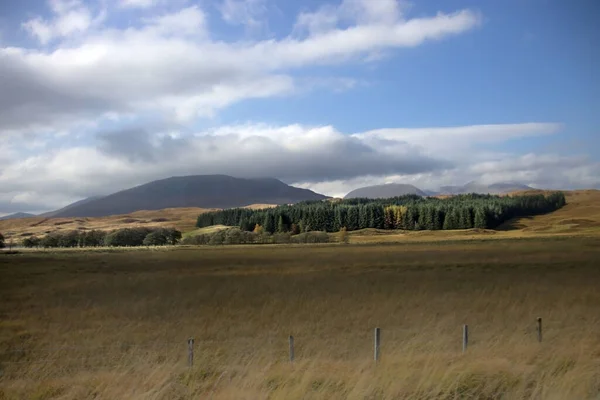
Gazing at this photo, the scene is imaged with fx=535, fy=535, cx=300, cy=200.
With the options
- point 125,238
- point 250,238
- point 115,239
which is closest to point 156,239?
point 125,238

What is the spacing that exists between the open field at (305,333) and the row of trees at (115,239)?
9792 centimetres

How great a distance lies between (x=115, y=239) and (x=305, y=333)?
137m

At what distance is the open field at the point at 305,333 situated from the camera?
8.74 m

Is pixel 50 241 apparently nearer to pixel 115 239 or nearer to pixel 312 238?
pixel 115 239

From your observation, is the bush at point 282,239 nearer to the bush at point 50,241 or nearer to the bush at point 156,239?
the bush at point 156,239

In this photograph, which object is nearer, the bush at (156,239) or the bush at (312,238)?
the bush at (312,238)

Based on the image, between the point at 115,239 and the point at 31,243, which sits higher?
the point at 115,239

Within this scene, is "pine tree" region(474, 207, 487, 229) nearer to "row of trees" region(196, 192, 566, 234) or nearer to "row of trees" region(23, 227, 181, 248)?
"row of trees" region(196, 192, 566, 234)

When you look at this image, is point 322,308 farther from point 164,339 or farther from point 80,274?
point 80,274

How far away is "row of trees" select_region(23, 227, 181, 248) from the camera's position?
146m

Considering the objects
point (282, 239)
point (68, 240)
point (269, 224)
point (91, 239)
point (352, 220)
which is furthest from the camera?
point (352, 220)

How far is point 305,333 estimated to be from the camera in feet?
65.8

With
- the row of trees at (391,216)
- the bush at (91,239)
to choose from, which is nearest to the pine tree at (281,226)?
the row of trees at (391,216)

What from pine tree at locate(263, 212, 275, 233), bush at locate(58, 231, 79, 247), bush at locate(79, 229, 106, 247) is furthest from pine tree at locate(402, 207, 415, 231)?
bush at locate(58, 231, 79, 247)
